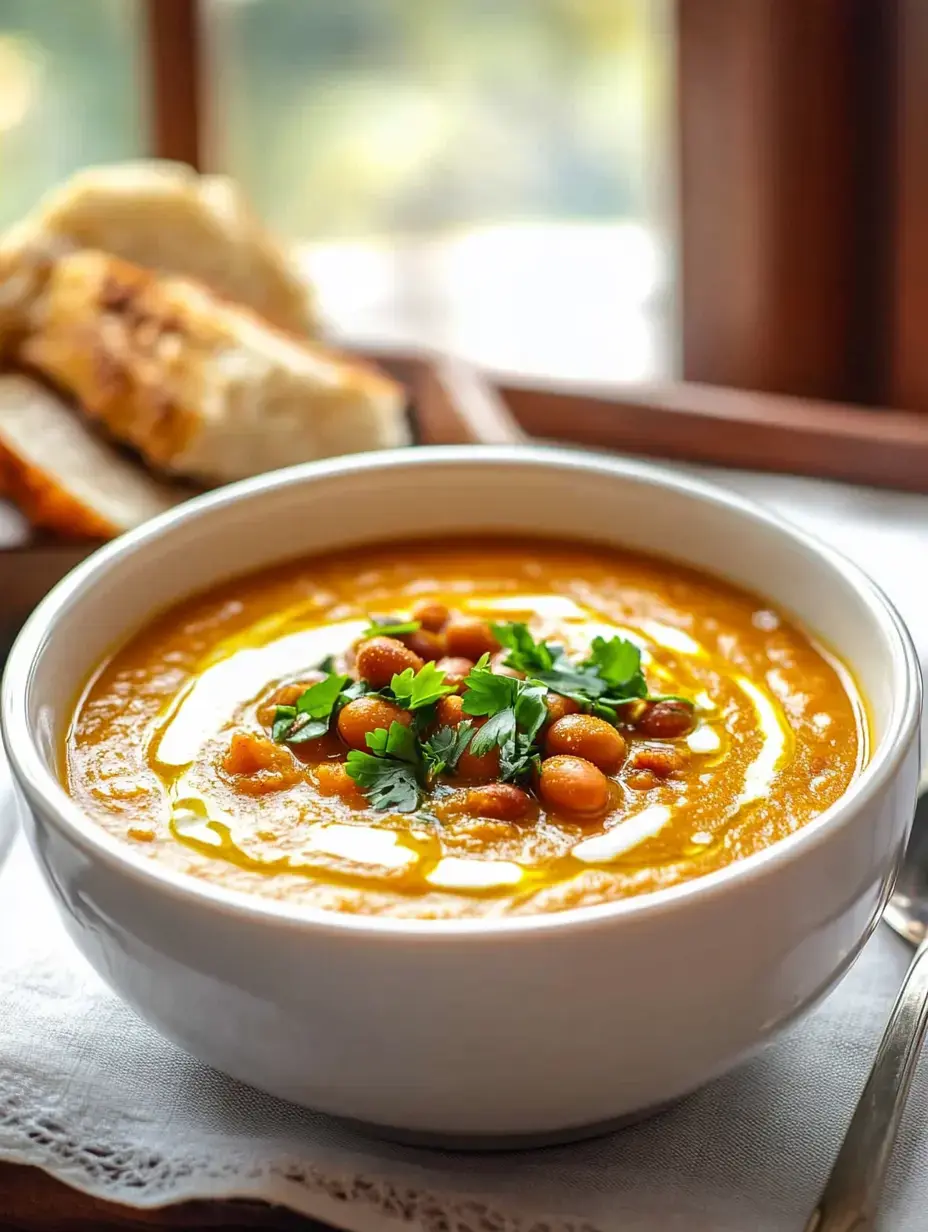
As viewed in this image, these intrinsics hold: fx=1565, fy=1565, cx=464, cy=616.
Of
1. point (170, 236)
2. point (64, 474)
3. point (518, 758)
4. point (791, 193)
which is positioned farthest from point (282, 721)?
point (791, 193)

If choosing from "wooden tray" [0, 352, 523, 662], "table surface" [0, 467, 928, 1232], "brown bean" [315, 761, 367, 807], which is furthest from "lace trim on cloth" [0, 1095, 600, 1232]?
"wooden tray" [0, 352, 523, 662]

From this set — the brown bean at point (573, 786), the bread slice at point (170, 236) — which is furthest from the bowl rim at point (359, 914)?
the bread slice at point (170, 236)

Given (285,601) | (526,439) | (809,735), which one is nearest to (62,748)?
(285,601)

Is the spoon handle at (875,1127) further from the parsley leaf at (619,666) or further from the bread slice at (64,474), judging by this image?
the bread slice at (64,474)

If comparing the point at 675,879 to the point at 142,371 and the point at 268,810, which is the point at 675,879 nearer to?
the point at 268,810

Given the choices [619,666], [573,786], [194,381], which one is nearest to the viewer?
[573,786]

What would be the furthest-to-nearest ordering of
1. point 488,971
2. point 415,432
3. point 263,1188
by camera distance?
point 415,432
point 263,1188
point 488,971

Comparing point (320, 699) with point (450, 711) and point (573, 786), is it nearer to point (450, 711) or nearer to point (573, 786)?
point (450, 711)
